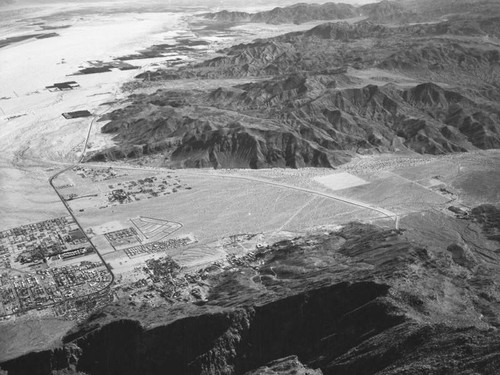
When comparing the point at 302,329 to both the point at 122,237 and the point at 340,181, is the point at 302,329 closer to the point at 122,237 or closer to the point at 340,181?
the point at 122,237

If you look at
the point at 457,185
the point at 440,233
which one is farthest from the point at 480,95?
the point at 440,233

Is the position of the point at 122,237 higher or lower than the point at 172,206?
lower

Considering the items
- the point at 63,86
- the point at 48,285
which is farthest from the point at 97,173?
the point at 63,86

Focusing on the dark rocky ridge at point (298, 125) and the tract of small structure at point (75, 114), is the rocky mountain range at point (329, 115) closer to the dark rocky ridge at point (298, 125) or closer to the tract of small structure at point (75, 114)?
the dark rocky ridge at point (298, 125)

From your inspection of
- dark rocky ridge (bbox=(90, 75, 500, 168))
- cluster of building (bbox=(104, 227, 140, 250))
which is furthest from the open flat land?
dark rocky ridge (bbox=(90, 75, 500, 168))

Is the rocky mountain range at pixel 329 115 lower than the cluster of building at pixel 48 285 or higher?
higher

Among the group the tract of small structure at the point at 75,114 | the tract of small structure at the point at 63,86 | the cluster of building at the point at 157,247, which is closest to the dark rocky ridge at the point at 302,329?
the cluster of building at the point at 157,247

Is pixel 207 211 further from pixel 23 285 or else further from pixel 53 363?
pixel 53 363
